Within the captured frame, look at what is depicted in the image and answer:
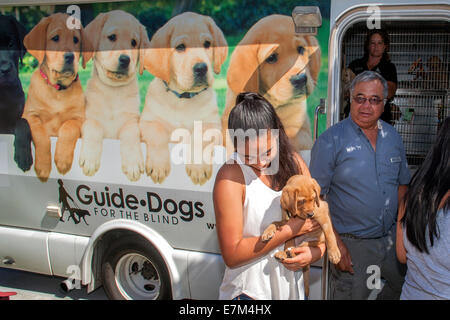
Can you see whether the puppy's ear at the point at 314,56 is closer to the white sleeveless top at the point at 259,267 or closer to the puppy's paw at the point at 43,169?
the white sleeveless top at the point at 259,267

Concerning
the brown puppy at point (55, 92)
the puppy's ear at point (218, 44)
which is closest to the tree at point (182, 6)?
the puppy's ear at point (218, 44)

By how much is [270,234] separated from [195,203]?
1.40m

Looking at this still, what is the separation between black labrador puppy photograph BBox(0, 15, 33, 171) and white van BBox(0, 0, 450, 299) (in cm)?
9

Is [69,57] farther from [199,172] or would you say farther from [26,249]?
[26,249]

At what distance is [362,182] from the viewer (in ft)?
8.04

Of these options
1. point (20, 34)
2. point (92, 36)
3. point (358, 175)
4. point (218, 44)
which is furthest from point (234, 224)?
point (20, 34)

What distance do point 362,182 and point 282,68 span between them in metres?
0.95

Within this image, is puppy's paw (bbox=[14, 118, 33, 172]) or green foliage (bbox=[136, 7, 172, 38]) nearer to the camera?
green foliage (bbox=[136, 7, 172, 38])

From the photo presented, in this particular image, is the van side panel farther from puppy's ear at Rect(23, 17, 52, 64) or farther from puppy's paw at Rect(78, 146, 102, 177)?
puppy's ear at Rect(23, 17, 52, 64)

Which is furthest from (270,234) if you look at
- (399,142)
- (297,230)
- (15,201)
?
(15,201)

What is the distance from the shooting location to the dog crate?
3.48 meters

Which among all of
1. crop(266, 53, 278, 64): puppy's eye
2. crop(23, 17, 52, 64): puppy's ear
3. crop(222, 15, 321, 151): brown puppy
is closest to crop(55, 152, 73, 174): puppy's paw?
crop(23, 17, 52, 64): puppy's ear

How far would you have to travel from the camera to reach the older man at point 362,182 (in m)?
2.46

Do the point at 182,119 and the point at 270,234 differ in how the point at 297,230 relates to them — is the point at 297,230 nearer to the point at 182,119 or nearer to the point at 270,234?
the point at 270,234
